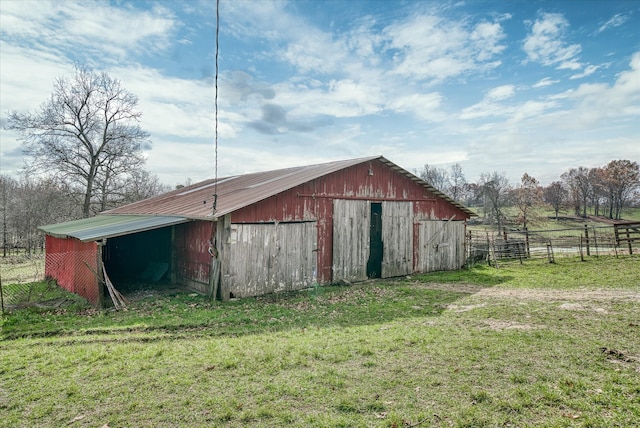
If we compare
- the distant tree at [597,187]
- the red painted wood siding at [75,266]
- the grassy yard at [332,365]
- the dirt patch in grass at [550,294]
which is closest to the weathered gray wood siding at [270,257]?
the grassy yard at [332,365]

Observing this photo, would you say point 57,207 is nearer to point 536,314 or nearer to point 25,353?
point 25,353

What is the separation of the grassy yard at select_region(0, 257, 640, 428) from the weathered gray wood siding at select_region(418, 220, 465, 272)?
7399 millimetres

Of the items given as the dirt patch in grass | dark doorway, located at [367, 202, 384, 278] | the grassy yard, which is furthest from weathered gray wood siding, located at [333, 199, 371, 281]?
the grassy yard

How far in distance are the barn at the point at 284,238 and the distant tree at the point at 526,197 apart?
23160 mm

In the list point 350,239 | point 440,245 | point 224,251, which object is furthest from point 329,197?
point 440,245

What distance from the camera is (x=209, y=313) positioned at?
10.3 meters

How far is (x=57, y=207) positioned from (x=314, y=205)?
27.9 meters

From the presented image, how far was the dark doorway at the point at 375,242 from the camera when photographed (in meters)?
17.1

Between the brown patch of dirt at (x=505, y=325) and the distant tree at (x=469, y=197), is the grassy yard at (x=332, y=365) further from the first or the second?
the distant tree at (x=469, y=197)

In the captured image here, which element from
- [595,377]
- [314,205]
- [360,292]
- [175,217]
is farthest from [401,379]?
[175,217]

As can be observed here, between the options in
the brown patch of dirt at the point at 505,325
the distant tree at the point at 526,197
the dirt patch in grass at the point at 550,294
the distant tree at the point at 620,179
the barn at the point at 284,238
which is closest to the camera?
the brown patch of dirt at the point at 505,325

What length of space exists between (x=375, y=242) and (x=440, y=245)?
384cm

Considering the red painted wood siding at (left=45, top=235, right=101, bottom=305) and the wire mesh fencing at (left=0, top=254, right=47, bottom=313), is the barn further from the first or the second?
the wire mesh fencing at (left=0, top=254, right=47, bottom=313)

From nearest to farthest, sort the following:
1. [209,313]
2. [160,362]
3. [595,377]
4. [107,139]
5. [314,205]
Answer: [595,377] < [160,362] < [209,313] < [314,205] < [107,139]
